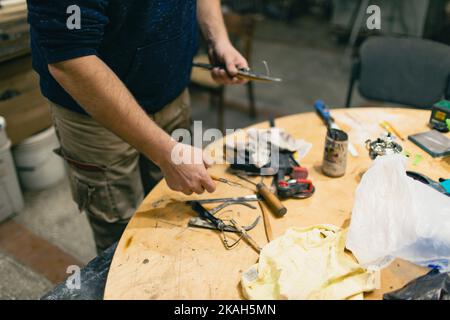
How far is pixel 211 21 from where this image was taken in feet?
5.17

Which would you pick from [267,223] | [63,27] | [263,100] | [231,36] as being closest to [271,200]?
[267,223]

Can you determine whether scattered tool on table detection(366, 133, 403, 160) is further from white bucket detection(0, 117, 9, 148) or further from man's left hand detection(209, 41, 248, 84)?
white bucket detection(0, 117, 9, 148)

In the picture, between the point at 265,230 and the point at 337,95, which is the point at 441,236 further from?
the point at 337,95

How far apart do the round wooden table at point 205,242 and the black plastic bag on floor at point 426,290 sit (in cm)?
4

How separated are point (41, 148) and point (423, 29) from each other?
3640 millimetres

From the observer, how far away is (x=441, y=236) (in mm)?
947

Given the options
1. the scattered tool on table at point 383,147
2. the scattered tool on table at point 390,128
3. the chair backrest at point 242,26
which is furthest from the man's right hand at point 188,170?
the chair backrest at point 242,26

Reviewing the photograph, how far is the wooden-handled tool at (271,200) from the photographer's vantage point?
1.11 metres

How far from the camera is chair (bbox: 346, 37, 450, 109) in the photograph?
1.98 m

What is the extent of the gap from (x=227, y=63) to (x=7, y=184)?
4.76 feet

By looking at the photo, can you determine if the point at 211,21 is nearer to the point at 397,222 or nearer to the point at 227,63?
the point at 227,63

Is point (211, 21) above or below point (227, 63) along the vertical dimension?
above

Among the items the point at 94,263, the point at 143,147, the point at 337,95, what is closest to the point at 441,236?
the point at 143,147

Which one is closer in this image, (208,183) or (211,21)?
(208,183)
